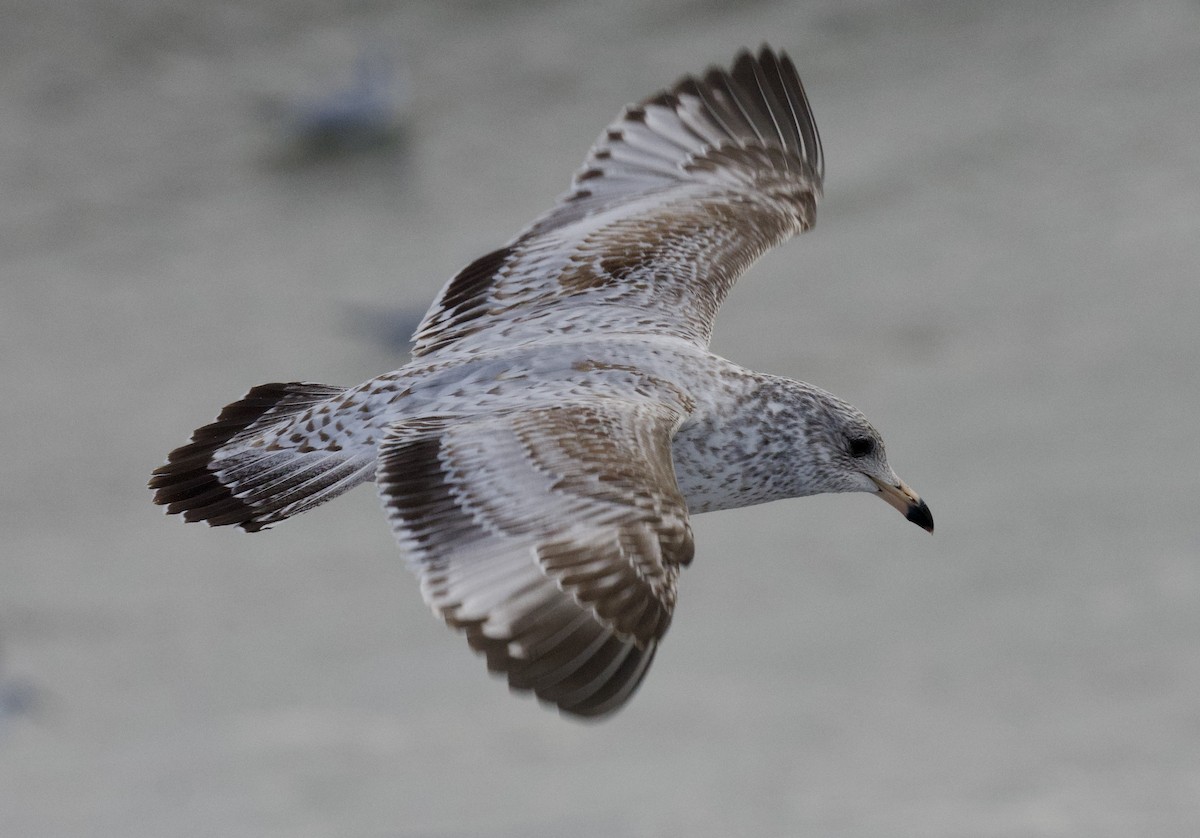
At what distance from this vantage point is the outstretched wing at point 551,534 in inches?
179

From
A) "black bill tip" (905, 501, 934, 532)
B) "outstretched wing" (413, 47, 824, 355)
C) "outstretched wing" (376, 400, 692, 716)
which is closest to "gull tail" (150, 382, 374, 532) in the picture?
"outstretched wing" (376, 400, 692, 716)

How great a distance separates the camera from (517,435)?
204 inches

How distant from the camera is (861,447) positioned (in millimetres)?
5996

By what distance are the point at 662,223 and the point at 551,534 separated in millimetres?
2309

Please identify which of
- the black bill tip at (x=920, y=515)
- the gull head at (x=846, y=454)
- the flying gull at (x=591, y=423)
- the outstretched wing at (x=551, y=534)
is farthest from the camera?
the black bill tip at (x=920, y=515)

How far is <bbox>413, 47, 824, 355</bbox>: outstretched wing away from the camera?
6.38m

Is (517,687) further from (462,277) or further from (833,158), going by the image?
(833,158)

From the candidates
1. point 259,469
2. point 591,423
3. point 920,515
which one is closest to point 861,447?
point 920,515

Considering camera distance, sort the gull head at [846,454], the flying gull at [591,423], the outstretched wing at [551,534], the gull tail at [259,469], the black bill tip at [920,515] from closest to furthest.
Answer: the outstretched wing at [551,534] < the flying gull at [591,423] < the gull tail at [259,469] < the gull head at [846,454] < the black bill tip at [920,515]

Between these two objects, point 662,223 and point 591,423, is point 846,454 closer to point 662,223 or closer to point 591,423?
point 591,423

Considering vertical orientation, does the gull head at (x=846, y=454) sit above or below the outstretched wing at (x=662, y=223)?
below

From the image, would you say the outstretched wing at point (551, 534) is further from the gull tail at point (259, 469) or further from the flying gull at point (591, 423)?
the gull tail at point (259, 469)

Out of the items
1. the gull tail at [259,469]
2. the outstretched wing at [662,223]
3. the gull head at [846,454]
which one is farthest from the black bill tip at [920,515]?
the gull tail at [259,469]

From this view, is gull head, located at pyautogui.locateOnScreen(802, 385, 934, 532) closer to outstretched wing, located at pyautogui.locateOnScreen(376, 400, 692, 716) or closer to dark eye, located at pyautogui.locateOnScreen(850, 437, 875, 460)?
dark eye, located at pyautogui.locateOnScreen(850, 437, 875, 460)
